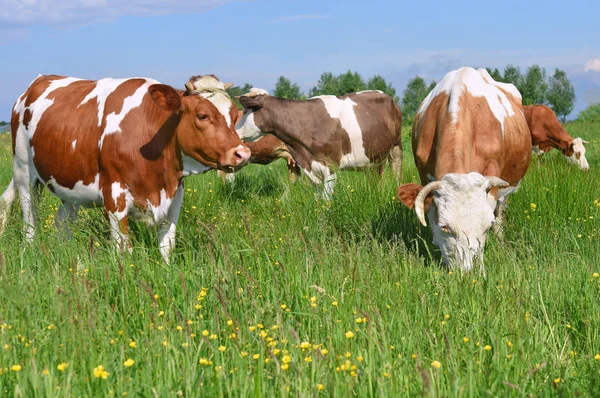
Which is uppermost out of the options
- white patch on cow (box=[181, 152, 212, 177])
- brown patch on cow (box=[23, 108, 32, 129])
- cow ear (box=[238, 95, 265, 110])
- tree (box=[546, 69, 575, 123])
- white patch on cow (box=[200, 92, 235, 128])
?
white patch on cow (box=[200, 92, 235, 128])

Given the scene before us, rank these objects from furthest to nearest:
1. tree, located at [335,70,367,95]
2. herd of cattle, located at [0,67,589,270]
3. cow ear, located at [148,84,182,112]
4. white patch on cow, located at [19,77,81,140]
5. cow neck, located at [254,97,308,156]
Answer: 1. tree, located at [335,70,367,95]
2. cow neck, located at [254,97,308,156]
3. white patch on cow, located at [19,77,81,140]
4. cow ear, located at [148,84,182,112]
5. herd of cattle, located at [0,67,589,270]

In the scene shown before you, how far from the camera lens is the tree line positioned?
124 m

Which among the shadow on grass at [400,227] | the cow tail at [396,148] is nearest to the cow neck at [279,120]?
the cow tail at [396,148]

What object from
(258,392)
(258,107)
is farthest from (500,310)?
(258,107)

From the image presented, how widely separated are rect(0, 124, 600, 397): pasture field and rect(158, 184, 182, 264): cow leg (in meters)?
0.13

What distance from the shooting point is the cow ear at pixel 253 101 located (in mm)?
11297

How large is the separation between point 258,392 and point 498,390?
3.43ft

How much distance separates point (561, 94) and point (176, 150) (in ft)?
470

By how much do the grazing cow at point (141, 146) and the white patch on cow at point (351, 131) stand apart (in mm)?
5088

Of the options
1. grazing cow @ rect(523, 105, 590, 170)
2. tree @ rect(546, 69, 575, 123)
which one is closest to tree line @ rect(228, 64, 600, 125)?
tree @ rect(546, 69, 575, 123)

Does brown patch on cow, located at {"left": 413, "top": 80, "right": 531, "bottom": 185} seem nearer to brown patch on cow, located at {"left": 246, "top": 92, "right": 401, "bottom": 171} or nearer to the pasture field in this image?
the pasture field

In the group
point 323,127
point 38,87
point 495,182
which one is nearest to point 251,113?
point 323,127

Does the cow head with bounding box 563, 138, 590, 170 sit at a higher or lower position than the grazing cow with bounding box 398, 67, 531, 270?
lower

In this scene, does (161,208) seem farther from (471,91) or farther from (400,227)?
(471,91)
